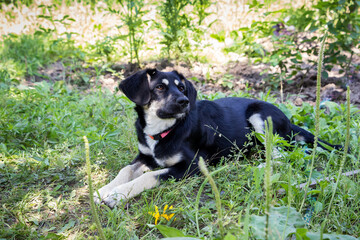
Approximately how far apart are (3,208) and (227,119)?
236 centimetres

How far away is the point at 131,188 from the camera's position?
247cm

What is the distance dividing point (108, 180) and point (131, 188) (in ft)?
1.64

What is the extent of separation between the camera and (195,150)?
312cm

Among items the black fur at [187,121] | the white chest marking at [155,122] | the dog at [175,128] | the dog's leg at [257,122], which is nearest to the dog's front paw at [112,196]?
the dog at [175,128]

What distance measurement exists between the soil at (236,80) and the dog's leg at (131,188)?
238cm

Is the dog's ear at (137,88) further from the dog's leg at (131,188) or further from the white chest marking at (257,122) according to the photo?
the white chest marking at (257,122)

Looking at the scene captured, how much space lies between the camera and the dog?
2.78 meters

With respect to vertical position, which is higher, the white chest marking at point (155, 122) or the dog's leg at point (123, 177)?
the white chest marking at point (155, 122)

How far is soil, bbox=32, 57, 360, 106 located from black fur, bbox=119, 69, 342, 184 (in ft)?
4.80

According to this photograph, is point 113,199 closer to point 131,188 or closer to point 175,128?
point 131,188

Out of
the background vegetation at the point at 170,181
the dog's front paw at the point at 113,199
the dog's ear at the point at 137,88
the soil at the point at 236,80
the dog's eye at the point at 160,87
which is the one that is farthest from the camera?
the soil at the point at 236,80

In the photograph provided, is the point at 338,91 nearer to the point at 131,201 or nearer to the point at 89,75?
the point at 131,201

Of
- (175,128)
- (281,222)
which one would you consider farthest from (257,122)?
(281,222)

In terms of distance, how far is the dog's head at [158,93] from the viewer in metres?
2.98
